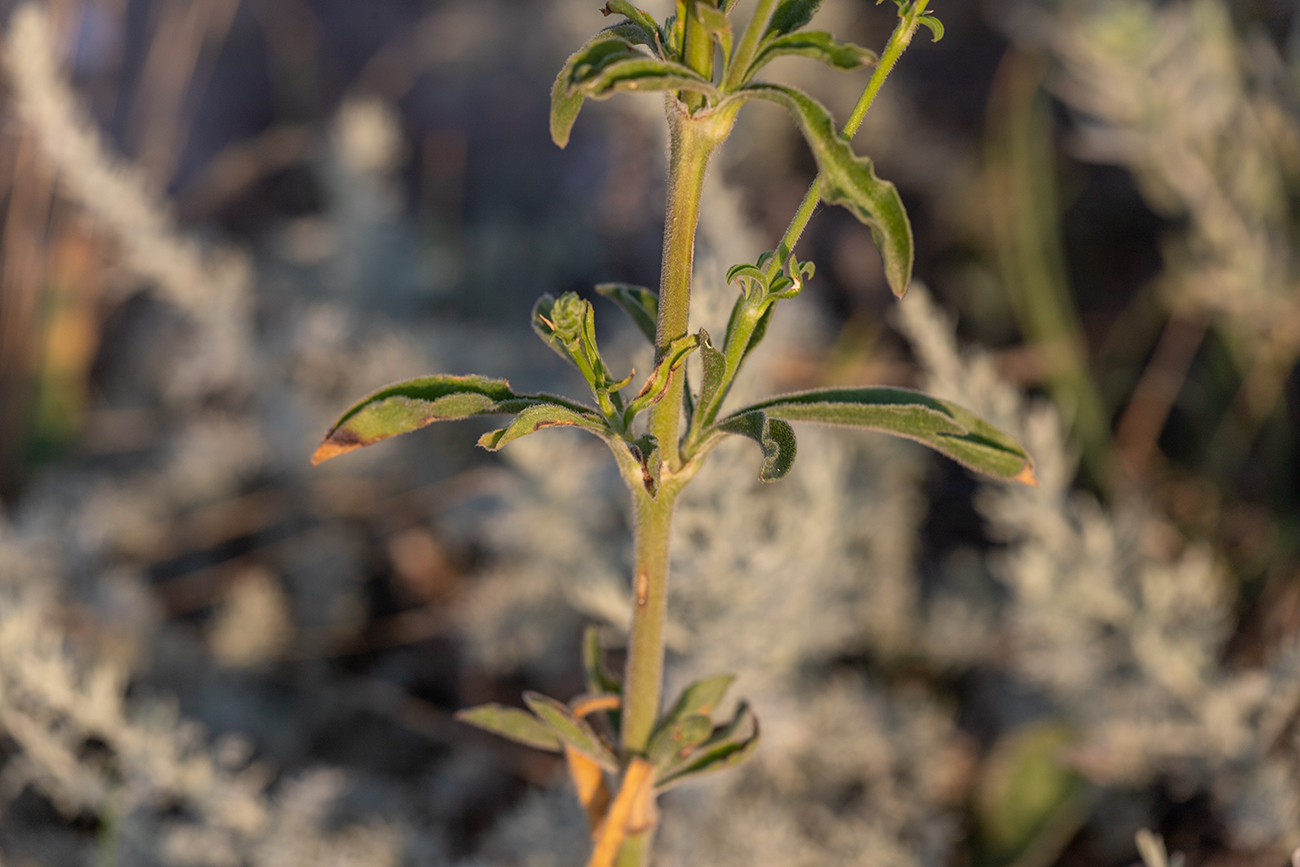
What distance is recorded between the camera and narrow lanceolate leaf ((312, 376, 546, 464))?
2.28 ft

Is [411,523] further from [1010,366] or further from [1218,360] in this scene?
[1218,360]

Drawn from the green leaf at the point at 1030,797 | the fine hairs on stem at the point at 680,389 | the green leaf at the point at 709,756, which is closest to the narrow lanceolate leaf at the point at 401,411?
the fine hairs on stem at the point at 680,389

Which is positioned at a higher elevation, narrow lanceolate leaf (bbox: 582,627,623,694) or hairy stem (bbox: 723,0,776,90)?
hairy stem (bbox: 723,0,776,90)

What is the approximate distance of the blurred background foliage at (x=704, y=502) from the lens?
1.35 metres

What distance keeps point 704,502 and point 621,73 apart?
0.77 metres

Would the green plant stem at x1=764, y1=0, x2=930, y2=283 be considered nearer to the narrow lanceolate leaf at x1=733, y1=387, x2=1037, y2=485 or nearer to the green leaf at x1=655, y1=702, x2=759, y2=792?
the narrow lanceolate leaf at x1=733, y1=387, x2=1037, y2=485

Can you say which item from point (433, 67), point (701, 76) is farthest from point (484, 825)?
point (433, 67)

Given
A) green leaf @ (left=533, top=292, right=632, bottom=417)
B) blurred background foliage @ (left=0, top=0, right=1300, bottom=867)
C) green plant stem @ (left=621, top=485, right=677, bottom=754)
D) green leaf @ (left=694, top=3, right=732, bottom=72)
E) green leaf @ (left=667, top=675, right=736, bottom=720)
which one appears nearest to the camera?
green leaf @ (left=694, top=3, right=732, bottom=72)

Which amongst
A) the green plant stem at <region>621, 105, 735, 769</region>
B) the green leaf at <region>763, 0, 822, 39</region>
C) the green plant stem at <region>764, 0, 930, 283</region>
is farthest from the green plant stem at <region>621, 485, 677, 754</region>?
the green leaf at <region>763, 0, 822, 39</region>

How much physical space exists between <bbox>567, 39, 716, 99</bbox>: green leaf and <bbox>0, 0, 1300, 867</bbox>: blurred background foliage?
48 cm

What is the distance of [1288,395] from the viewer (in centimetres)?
194

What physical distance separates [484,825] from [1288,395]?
1778 mm

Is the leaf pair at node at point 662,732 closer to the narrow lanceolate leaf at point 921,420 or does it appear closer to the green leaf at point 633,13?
the narrow lanceolate leaf at point 921,420

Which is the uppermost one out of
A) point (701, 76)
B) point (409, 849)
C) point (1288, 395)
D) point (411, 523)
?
point (701, 76)
